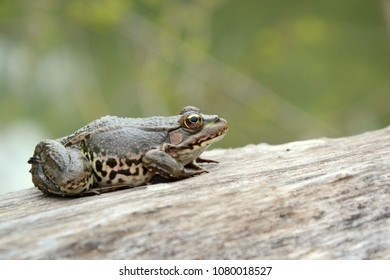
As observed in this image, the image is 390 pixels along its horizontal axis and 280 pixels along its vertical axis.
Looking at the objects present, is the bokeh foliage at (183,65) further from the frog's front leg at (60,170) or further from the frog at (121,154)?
the frog's front leg at (60,170)

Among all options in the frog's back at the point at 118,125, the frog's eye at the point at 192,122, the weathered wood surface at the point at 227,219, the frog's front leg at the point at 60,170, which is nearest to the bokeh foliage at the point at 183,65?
the frog's back at the point at 118,125

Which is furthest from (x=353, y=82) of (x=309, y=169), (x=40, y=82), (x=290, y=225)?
(x=290, y=225)

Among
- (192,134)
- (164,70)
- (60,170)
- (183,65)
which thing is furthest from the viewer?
(183,65)

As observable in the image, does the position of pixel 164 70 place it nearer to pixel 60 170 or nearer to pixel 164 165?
pixel 164 165

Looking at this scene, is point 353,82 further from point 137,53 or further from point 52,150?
point 52,150

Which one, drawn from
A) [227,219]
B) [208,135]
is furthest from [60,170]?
[227,219]

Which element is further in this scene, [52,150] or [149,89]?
[149,89]

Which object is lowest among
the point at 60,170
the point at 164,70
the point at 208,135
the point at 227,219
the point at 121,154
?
the point at 227,219
